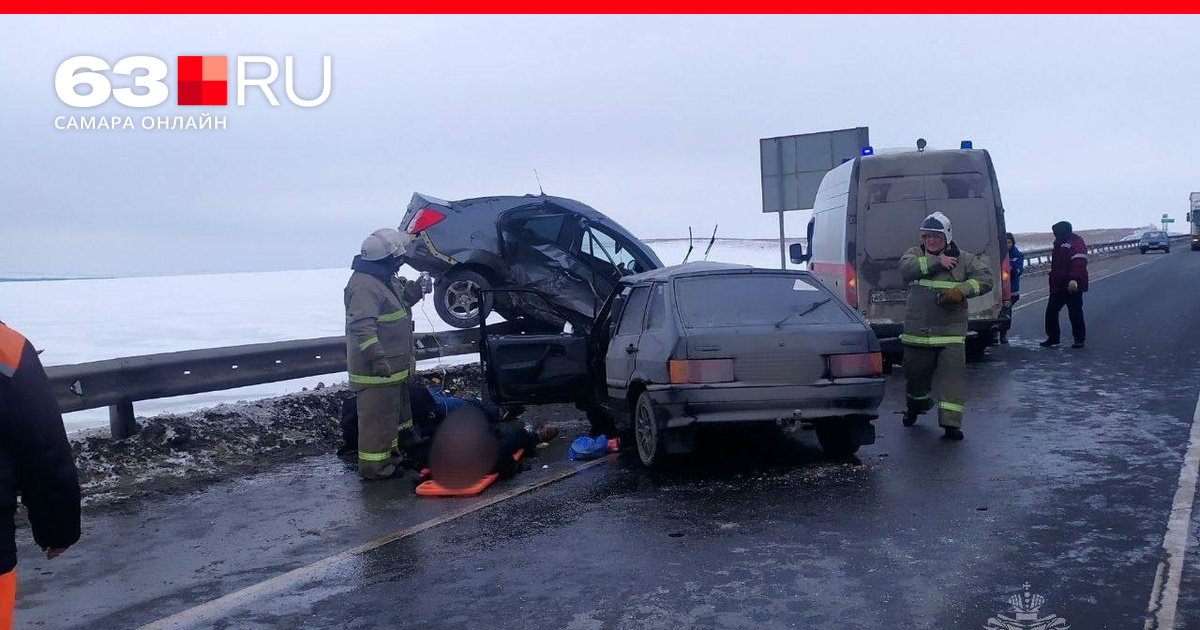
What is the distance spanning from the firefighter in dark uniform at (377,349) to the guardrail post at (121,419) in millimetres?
2005

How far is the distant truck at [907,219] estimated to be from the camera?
1307 centimetres

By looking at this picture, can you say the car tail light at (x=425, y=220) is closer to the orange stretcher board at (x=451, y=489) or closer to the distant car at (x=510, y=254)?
the distant car at (x=510, y=254)

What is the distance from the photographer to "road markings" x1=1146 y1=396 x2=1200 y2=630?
430 centimetres

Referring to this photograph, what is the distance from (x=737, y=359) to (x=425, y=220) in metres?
8.21

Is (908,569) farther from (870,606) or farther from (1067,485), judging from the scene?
(1067,485)

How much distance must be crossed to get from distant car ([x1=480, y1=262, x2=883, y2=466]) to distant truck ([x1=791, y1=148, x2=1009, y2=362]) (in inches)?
208

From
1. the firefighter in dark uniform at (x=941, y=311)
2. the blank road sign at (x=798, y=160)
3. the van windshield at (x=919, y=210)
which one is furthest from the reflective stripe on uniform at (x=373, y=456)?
the blank road sign at (x=798, y=160)

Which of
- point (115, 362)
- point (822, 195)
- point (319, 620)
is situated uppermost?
point (822, 195)

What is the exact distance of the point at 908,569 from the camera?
16.6 ft

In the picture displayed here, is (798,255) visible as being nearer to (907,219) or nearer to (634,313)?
(907,219)

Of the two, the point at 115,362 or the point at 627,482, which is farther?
the point at 115,362

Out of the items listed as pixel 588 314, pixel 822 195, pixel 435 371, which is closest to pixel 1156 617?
pixel 435 371

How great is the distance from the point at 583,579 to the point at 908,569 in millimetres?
1510

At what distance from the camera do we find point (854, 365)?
24.4 ft
